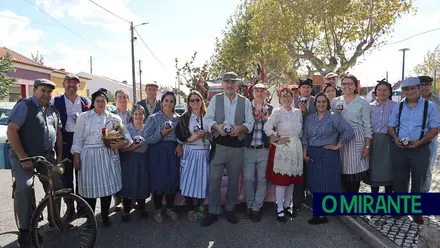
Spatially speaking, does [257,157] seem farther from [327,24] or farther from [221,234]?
[327,24]

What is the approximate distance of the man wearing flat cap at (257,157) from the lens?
4598 millimetres

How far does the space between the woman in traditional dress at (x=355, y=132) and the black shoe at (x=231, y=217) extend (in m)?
1.68

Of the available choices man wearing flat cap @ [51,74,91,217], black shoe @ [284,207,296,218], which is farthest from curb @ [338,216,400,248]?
man wearing flat cap @ [51,74,91,217]

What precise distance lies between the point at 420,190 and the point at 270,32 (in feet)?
40.4

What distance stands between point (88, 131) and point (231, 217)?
2.28m

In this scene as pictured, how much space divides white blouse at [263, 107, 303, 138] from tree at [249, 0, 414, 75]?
10251 mm

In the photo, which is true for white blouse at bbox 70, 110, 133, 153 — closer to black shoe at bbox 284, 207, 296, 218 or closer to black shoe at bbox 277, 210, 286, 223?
black shoe at bbox 277, 210, 286, 223

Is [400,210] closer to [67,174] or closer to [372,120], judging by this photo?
[372,120]

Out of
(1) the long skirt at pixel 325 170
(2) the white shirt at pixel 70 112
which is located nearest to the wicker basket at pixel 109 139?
(2) the white shirt at pixel 70 112

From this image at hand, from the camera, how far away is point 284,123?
14.6 feet

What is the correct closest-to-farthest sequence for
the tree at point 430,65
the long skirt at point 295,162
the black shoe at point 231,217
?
the long skirt at point 295,162
the black shoe at point 231,217
the tree at point 430,65

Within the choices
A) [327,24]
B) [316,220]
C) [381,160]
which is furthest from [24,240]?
[327,24]

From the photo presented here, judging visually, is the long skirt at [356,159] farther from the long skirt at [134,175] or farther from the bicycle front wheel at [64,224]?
the bicycle front wheel at [64,224]

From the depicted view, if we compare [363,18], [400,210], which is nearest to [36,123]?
[400,210]
